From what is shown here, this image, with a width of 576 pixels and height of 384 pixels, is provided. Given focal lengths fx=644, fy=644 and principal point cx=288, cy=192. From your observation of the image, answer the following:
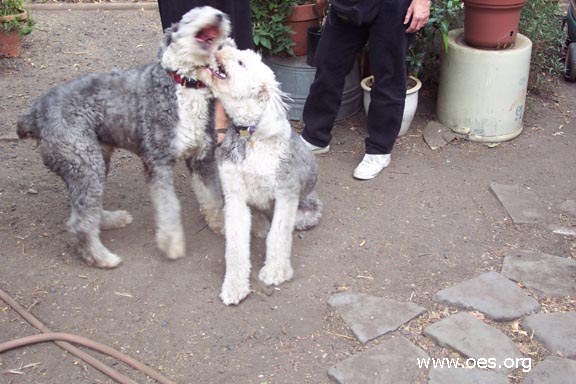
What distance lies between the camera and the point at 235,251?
340 cm

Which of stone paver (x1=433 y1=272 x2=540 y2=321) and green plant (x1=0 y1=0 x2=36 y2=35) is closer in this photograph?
stone paver (x1=433 y1=272 x2=540 y2=321)

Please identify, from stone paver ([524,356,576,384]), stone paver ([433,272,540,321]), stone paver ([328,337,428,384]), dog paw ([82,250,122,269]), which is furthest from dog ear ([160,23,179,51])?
stone paver ([524,356,576,384])

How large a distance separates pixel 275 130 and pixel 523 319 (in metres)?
1.58

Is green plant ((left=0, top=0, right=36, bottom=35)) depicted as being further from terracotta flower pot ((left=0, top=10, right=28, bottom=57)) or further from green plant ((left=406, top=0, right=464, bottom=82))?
green plant ((left=406, top=0, right=464, bottom=82))

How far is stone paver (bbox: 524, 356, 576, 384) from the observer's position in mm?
2826

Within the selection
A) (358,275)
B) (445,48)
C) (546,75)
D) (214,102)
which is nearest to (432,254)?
(358,275)

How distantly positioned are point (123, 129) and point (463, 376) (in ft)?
7.06

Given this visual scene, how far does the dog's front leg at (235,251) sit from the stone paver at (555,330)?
1.45 m

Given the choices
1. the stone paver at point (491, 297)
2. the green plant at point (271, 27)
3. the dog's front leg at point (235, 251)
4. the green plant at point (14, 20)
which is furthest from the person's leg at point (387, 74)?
the green plant at point (14, 20)

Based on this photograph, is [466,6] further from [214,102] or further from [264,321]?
[264,321]

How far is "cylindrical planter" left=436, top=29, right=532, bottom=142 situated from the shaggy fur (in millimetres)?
2038

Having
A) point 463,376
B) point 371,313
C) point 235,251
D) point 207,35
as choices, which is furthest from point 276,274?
point 207,35

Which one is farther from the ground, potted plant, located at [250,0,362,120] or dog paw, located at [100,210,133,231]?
potted plant, located at [250,0,362,120]

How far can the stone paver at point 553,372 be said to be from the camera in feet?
9.27
